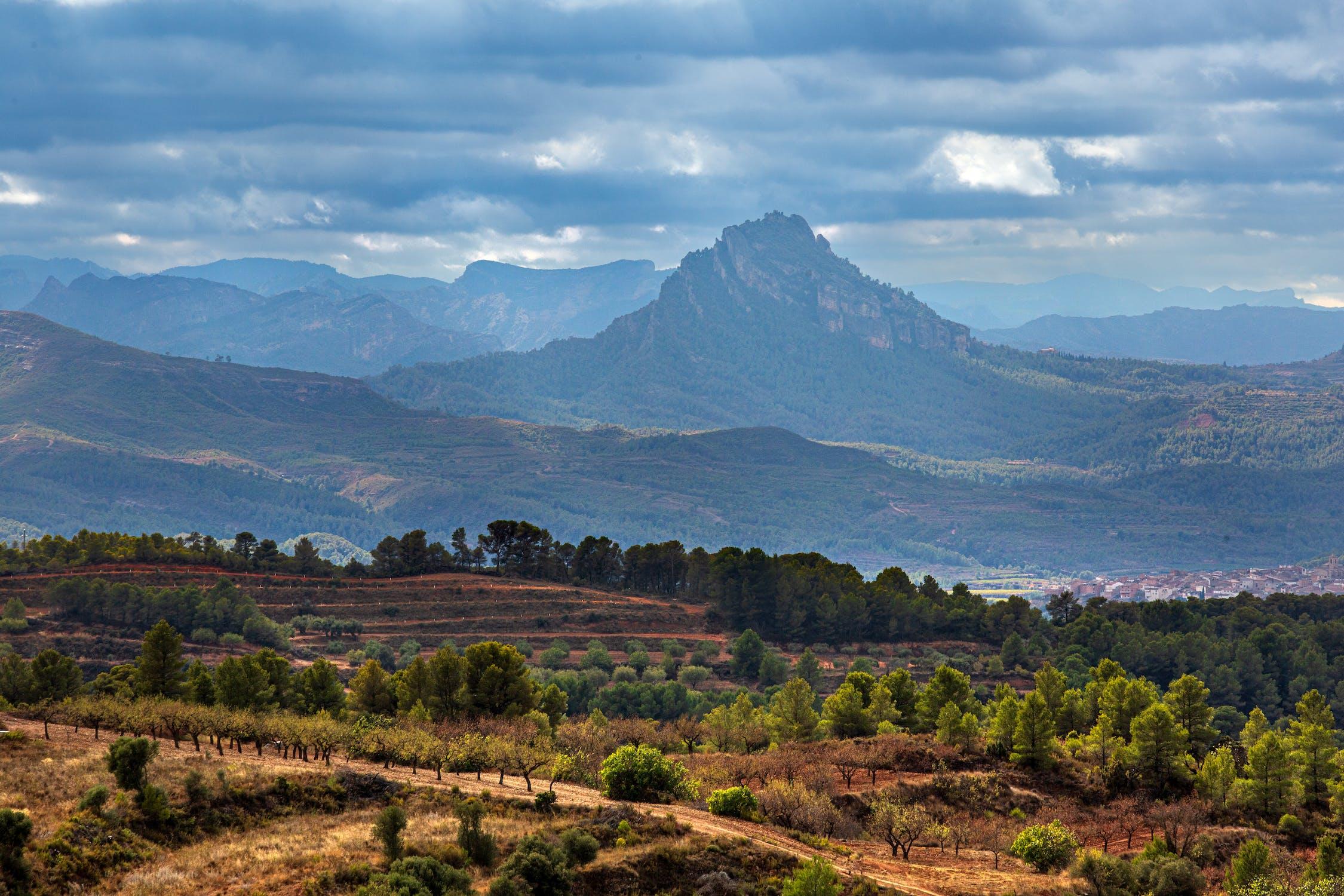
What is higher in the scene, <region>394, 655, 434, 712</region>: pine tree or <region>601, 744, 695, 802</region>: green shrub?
<region>394, 655, 434, 712</region>: pine tree

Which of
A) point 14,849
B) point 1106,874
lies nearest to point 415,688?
point 14,849

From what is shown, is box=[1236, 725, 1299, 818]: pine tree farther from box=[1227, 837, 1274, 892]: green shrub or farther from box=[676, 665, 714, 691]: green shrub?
box=[676, 665, 714, 691]: green shrub

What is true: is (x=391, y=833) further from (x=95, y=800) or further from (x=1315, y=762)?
(x=1315, y=762)

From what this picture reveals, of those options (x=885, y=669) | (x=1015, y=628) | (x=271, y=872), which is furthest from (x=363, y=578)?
(x=271, y=872)

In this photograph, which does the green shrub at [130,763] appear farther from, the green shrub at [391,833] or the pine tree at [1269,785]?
the pine tree at [1269,785]

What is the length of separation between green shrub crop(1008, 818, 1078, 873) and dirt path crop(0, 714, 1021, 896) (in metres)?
2.71

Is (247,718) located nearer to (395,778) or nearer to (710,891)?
(395,778)

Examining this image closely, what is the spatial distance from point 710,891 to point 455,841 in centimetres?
1215

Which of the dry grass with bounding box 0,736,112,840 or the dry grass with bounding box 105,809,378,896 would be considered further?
the dry grass with bounding box 0,736,112,840

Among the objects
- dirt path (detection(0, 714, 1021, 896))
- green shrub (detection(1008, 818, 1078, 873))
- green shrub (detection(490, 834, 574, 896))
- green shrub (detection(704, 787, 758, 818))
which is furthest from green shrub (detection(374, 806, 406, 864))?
green shrub (detection(1008, 818, 1078, 873))

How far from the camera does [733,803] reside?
66812 mm

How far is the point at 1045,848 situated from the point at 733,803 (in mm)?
16921

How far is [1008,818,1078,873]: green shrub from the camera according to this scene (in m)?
65.8

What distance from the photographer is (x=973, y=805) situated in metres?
77.9
